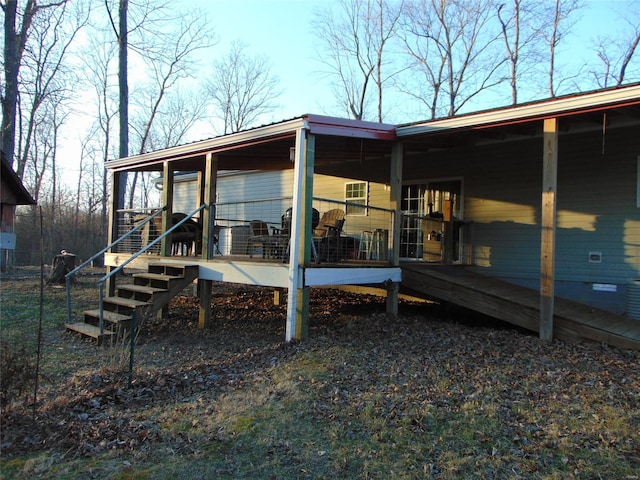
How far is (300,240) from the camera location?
Answer: 21.8 feet

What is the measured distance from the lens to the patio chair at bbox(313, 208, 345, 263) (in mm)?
7568

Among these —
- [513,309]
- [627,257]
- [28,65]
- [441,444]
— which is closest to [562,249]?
[627,257]

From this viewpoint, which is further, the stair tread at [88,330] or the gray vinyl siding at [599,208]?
the gray vinyl siding at [599,208]

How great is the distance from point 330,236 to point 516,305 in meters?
3.01

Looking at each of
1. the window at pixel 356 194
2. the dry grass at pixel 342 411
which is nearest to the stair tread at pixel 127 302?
the dry grass at pixel 342 411

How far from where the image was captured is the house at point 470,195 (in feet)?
21.6

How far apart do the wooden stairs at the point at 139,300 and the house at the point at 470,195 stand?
1.43ft

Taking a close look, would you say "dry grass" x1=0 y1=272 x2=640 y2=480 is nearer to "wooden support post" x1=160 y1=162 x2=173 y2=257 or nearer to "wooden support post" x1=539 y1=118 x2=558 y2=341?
"wooden support post" x1=539 y1=118 x2=558 y2=341

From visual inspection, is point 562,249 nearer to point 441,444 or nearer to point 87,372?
point 441,444

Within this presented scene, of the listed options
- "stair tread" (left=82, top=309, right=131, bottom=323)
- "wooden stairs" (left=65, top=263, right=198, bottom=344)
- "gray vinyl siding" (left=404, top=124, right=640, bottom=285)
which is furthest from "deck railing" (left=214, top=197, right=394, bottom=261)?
"stair tread" (left=82, top=309, right=131, bottom=323)

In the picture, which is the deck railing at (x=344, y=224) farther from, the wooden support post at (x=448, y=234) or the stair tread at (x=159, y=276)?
the stair tread at (x=159, y=276)

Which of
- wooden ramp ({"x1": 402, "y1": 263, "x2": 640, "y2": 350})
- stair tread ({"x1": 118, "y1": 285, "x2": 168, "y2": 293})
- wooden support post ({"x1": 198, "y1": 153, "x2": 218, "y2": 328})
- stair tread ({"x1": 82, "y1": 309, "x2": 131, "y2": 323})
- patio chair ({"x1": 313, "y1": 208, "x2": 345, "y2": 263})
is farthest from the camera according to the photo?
wooden support post ({"x1": 198, "y1": 153, "x2": 218, "y2": 328})

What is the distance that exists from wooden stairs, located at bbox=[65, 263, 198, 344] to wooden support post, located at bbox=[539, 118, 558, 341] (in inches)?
210

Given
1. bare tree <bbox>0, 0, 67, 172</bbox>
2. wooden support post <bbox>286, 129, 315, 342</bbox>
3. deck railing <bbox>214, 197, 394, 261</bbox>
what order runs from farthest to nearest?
1. bare tree <bbox>0, 0, 67, 172</bbox>
2. deck railing <bbox>214, 197, 394, 261</bbox>
3. wooden support post <bbox>286, 129, 315, 342</bbox>
